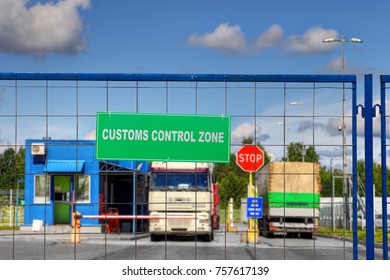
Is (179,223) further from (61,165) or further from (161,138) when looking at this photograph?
(61,165)

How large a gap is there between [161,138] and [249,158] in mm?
1284

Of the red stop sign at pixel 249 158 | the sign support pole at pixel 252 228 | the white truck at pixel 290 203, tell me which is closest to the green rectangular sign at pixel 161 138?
the red stop sign at pixel 249 158

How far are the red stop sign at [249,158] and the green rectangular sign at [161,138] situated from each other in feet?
1.03

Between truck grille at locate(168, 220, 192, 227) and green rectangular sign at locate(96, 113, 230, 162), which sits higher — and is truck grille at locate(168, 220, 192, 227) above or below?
below

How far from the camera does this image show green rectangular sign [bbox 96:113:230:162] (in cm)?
997

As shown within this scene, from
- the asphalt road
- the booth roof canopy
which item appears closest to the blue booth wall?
the booth roof canopy

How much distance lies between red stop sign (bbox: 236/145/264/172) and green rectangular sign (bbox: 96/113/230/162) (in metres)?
0.31

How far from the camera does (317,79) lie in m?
10.1

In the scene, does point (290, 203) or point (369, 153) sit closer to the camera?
point (369, 153)

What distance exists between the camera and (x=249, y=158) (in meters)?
10.2

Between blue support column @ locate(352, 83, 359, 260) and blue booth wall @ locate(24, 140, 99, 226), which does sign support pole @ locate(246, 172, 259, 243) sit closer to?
blue support column @ locate(352, 83, 359, 260)

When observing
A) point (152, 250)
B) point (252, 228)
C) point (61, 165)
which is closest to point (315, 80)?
point (252, 228)

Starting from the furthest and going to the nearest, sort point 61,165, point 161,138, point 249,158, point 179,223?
point 61,165, point 179,223, point 249,158, point 161,138
